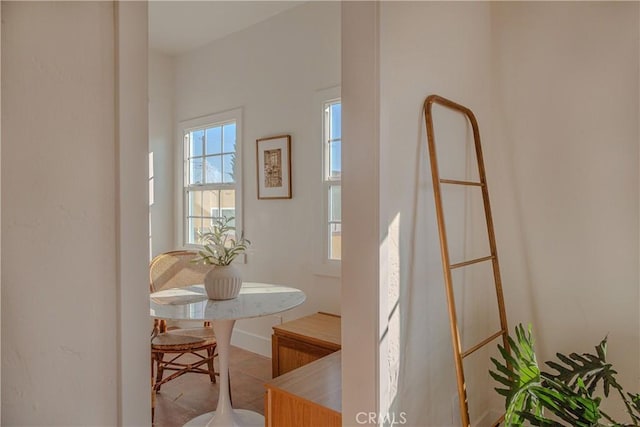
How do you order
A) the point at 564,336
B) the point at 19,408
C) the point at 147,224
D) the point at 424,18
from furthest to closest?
the point at 564,336
the point at 424,18
the point at 147,224
the point at 19,408

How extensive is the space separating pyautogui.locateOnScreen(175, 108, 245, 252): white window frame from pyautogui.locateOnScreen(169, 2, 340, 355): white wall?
0.06 meters

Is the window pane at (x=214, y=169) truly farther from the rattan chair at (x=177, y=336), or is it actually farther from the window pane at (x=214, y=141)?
the rattan chair at (x=177, y=336)

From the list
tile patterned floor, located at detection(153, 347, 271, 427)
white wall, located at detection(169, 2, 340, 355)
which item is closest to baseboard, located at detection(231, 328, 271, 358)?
white wall, located at detection(169, 2, 340, 355)

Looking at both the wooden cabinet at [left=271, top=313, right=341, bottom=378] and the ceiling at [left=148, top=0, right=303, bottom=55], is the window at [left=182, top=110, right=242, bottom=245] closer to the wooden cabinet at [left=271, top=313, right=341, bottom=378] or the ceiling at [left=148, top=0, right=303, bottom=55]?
the ceiling at [left=148, top=0, right=303, bottom=55]

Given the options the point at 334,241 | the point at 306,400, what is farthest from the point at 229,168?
the point at 306,400

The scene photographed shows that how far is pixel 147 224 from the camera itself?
32.2 inches

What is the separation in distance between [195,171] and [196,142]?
30 cm

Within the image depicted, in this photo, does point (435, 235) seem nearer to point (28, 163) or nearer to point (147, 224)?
point (147, 224)

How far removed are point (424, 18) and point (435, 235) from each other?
0.93m

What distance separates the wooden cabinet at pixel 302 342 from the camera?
2.47m

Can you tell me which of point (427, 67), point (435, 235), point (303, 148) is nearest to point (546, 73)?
point (427, 67)

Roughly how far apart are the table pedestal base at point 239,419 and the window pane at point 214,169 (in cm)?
224

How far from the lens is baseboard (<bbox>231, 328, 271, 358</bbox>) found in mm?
3637

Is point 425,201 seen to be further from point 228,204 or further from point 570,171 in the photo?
point 228,204
